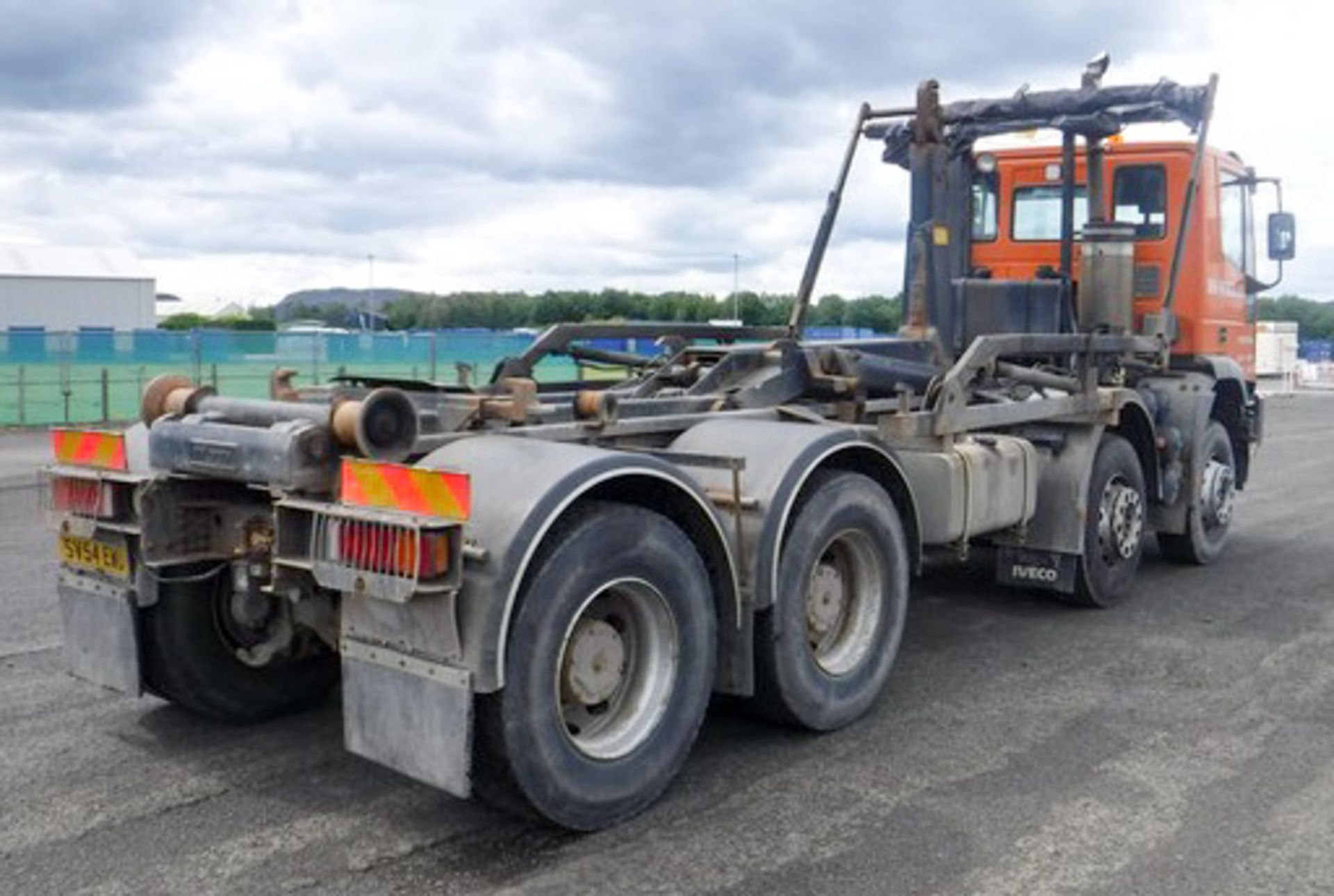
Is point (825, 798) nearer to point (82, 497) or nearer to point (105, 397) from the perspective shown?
point (82, 497)

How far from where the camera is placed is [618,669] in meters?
4.70

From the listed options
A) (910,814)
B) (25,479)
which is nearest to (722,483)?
(910,814)

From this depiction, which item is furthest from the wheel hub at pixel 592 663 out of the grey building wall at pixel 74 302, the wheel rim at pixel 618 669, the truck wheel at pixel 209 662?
the grey building wall at pixel 74 302

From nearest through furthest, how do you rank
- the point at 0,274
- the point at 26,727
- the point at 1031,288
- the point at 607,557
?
1. the point at 607,557
2. the point at 26,727
3. the point at 1031,288
4. the point at 0,274

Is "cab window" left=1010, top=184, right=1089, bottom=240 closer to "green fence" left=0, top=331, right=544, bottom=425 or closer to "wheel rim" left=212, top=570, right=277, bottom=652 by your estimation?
"wheel rim" left=212, top=570, right=277, bottom=652

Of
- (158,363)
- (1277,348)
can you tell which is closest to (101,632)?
(158,363)

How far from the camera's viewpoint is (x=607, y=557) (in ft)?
14.6

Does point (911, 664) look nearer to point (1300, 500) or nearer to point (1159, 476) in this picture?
point (1159, 476)

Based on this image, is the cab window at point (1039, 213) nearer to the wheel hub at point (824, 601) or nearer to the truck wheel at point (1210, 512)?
the truck wheel at point (1210, 512)

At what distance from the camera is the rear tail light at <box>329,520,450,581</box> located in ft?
13.1

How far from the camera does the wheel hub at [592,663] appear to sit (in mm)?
4543

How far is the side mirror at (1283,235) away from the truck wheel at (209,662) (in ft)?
25.6

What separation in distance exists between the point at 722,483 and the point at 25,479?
40.5 ft

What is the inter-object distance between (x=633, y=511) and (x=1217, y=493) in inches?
263
